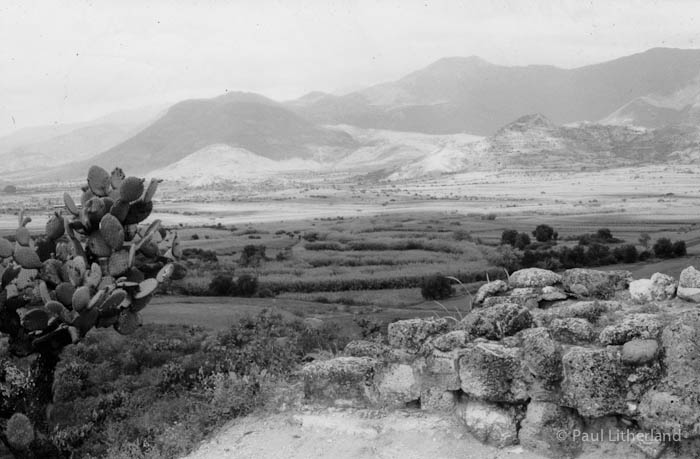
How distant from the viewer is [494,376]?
23.4ft

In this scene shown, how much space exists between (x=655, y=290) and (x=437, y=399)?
3.30 meters

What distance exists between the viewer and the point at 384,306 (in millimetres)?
33406

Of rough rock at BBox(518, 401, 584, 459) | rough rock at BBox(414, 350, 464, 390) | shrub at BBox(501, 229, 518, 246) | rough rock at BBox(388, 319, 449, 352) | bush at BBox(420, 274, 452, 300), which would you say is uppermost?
rough rock at BBox(388, 319, 449, 352)

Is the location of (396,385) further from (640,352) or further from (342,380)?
(640,352)

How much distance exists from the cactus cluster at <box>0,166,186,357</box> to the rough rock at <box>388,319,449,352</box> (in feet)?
11.9

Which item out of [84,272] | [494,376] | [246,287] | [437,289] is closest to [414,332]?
[494,376]

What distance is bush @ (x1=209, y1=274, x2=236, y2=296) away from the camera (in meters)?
34.5

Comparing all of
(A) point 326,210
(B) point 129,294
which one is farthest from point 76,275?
(A) point 326,210

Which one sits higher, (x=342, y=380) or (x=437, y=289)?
(x=342, y=380)

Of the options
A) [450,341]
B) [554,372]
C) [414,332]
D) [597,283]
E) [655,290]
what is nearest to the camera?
[554,372]

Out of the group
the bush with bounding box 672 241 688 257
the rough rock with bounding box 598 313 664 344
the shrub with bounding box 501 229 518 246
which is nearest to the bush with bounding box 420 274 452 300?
the bush with bounding box 672 241 688 257

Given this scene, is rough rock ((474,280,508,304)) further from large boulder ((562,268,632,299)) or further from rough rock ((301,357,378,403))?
rough rock ((301,357,378,403))

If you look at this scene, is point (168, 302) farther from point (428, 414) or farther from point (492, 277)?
point (428, 414)

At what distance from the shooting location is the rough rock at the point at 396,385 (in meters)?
7.91
